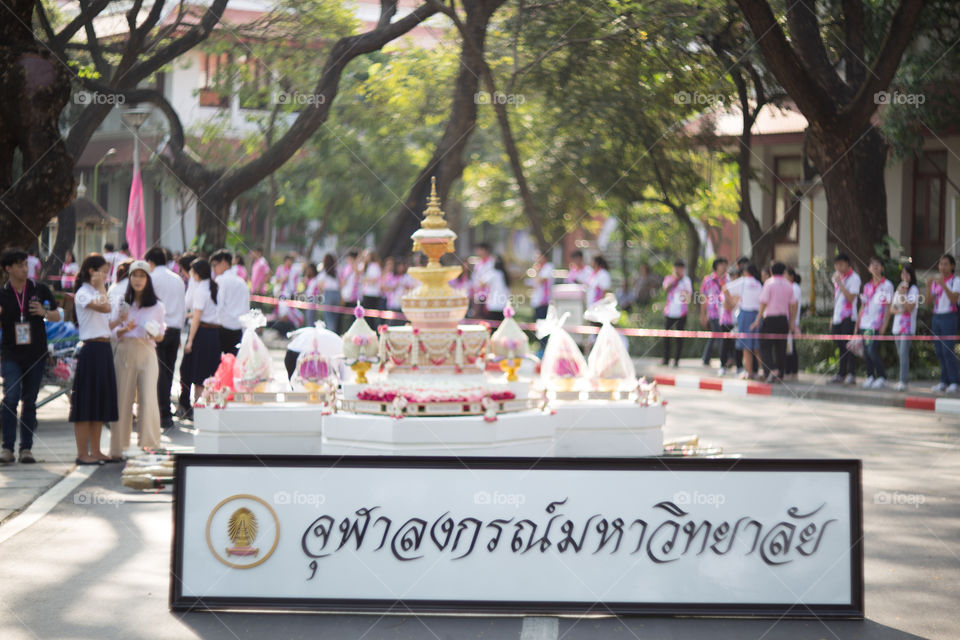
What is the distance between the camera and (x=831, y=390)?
43.4 feet

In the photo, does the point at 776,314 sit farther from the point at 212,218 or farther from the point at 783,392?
the point at 212,218

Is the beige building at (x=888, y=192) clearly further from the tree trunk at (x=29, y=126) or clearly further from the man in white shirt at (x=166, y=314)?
the tree trunk at (x=29, y=126)

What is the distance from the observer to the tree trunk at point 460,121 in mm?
14250

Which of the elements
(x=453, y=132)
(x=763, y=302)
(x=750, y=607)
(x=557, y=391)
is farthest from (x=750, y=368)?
(x=750, y=607)

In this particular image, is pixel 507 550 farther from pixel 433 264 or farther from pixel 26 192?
pixel 26 192

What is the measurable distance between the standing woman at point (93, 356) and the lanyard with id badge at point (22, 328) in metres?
0.46

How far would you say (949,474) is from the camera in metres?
8.42

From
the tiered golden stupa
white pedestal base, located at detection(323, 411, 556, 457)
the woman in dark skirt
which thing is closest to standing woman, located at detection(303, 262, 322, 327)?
the woman in dark skirt

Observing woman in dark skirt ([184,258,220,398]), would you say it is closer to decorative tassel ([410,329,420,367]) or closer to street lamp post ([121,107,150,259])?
street lamp post ([121,107,150,259])

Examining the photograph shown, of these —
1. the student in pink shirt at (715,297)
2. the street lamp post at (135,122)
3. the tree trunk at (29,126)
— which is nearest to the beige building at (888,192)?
the student in pink shirt at (715,297)

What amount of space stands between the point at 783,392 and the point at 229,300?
23.1ft

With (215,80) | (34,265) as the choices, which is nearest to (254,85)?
(215,80)

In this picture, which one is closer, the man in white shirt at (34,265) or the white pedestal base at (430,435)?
the white pedestal base at (430,435)

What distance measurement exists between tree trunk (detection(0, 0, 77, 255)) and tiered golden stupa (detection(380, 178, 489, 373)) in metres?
4.31
